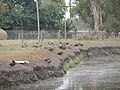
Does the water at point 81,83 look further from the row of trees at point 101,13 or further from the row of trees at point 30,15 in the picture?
the row of trees at point 30,15

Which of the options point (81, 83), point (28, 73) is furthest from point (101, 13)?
point (28, 73)

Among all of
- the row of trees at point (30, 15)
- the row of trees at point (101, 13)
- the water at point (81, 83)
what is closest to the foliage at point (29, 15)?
the row of trees at point (30, 15)

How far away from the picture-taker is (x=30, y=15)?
71.6m

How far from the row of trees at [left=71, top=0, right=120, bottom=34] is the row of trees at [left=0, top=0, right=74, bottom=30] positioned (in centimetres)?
376

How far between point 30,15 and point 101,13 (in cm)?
1241

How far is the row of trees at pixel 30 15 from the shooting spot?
6934 centimetres

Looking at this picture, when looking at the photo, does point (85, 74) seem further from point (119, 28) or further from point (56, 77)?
point (119, 28)

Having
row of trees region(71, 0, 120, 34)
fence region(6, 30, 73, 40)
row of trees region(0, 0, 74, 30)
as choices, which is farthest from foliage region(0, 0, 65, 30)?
fence region(6, 30, 73, 40)

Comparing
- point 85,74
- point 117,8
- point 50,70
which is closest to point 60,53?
point 85,74

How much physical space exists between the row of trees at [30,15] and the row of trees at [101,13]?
376 cm

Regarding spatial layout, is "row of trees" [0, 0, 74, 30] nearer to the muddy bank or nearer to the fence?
the fence

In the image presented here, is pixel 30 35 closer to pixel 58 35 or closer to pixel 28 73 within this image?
pixel 58 35

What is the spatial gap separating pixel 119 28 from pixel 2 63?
128ft

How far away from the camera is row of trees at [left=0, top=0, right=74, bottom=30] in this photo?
69.3m
